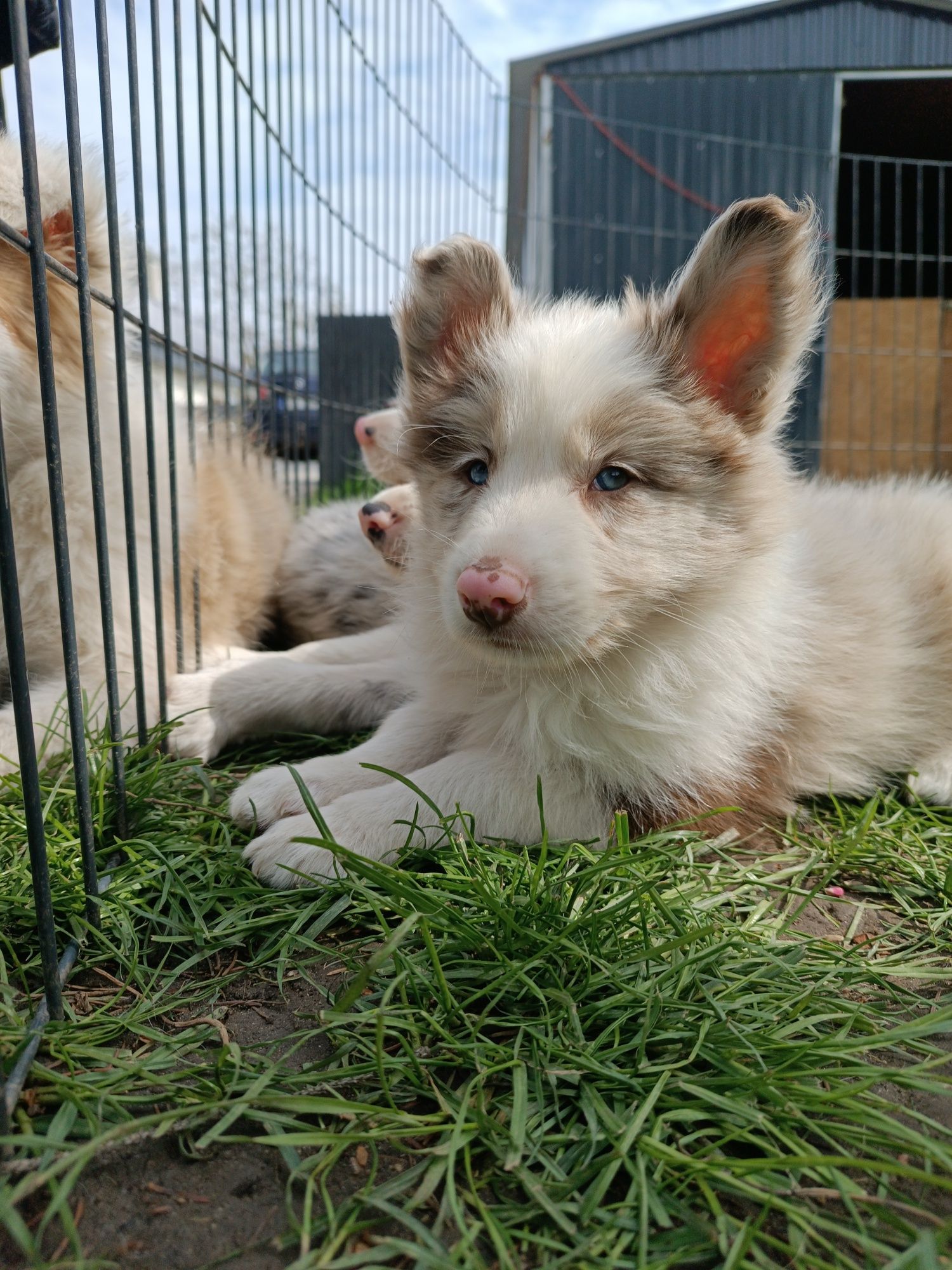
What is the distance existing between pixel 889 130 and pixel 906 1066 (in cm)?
1364

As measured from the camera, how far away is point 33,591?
2.94 m

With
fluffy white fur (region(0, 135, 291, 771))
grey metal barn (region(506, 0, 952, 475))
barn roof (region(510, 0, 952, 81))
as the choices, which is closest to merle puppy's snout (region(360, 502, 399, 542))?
fluffy white fur (region(0, 135, 291, 771))

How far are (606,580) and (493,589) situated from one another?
319mm

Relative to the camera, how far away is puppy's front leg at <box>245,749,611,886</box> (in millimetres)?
2123

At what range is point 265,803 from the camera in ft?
7.73

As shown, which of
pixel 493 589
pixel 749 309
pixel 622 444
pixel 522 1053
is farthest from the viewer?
pixel 749 309

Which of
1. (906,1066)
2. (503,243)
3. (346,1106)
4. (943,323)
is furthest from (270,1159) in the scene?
(943,323)

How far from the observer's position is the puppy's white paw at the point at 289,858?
2084mm

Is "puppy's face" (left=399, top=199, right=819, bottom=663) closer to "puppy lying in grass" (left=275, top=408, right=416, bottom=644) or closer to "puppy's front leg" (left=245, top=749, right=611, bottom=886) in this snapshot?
"puppy's front leg" (left=245, top=749, right=611, bottom=886)

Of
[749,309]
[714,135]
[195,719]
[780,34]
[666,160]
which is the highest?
[780,34]

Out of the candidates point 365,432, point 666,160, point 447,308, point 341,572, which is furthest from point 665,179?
point 447,308

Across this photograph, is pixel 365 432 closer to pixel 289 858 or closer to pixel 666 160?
pixel 289 858

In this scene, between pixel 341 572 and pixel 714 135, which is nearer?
pixel 341 572

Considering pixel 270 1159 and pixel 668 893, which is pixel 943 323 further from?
pixel 270 1159
